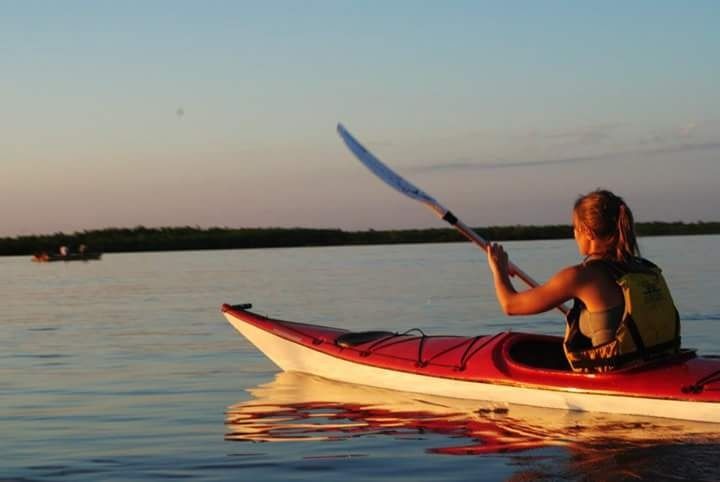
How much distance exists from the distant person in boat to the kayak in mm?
323

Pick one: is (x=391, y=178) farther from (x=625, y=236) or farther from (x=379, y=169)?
(x=625, y=236)

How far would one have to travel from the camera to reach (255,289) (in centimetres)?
2186

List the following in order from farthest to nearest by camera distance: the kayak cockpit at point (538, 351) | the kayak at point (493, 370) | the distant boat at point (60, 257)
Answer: the distant boat at point (60, 257) < the kayak cockpit at point (538, 351) < the kayak at point (493, 370)

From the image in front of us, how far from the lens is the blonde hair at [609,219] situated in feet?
19.9

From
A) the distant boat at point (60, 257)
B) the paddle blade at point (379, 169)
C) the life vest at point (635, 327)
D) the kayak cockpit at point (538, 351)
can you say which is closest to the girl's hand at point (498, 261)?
the life vest at point (635, 327)

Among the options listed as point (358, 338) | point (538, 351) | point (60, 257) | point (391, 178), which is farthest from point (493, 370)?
point (60, 257)

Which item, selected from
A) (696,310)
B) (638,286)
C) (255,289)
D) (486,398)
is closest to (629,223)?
(638,286)

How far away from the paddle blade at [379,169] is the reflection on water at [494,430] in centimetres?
165

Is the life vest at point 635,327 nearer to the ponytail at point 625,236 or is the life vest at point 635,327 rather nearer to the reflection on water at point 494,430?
the ponytail at point 625,236

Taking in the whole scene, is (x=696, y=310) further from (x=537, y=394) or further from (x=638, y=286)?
(x=638, y=286)

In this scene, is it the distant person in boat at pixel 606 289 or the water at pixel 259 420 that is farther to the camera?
the distant person in boat at pixel 606 289

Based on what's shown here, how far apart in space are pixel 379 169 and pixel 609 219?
3.89m

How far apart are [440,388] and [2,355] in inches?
222

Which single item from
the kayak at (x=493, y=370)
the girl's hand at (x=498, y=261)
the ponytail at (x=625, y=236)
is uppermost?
the ponytail at (x=625, y=236)
